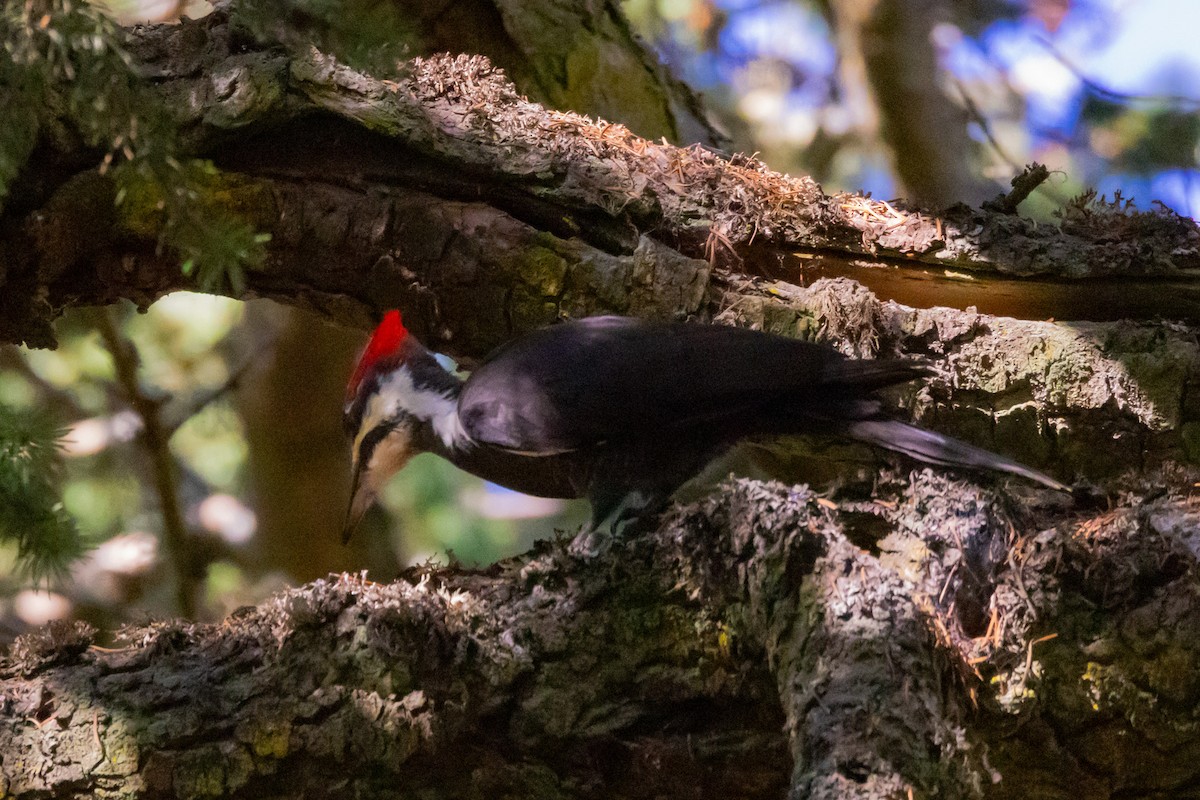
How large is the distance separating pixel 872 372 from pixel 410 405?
4.60 feet

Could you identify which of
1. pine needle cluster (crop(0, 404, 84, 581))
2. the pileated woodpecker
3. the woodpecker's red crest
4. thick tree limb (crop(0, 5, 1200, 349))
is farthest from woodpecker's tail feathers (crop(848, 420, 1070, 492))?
pine needle cluster (crop(0, 404, 84, 581))

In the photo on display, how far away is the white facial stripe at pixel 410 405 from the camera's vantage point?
9.82 ft

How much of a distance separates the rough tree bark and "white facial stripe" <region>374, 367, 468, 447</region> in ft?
1.07

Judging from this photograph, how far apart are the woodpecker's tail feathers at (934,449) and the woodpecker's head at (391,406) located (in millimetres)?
1227

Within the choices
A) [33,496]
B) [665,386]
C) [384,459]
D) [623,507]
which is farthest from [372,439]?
[33,496]

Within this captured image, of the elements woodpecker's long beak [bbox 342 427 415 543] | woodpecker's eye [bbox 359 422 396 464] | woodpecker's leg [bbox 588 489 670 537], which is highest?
woodpecker's eye [bbox 359 422 396 464]

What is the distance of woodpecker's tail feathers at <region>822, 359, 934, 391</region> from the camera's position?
2.37 m

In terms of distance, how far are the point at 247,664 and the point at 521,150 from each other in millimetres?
1599

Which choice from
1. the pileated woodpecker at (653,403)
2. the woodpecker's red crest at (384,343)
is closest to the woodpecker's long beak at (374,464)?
the woodpecker's red crest at (384,343)

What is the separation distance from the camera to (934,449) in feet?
7.48

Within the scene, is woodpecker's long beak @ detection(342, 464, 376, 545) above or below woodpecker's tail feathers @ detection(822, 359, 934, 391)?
above

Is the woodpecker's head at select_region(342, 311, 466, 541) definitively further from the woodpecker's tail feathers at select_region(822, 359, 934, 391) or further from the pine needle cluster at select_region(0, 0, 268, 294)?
the pine needle cluster at select_region(0, 0, 268, 294)

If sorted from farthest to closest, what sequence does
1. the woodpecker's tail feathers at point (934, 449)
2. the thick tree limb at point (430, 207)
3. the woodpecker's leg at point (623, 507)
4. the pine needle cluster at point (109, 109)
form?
the thick tree limb at point (430, 207) < the woodpecker's leg at point (623, 507) < the woodpecker's tail feathers at point (934, 449) < the pine needle cluster at point (109, 109)

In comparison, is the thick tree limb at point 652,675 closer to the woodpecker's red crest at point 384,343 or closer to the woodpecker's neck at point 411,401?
the woodpecker's neck at point 411,401
